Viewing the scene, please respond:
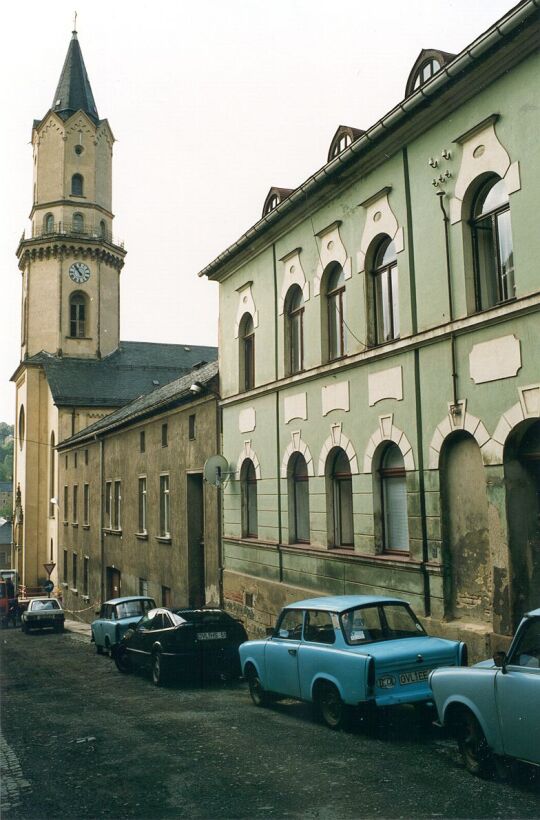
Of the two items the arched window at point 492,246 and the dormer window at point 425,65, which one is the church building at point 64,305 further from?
the arched window at point 492,246

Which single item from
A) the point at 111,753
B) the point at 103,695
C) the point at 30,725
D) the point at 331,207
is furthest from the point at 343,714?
the point at 331,207

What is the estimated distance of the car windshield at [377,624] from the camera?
364 inches

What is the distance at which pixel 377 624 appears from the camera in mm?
9375

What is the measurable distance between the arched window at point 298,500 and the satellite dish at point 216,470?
9.85 ft

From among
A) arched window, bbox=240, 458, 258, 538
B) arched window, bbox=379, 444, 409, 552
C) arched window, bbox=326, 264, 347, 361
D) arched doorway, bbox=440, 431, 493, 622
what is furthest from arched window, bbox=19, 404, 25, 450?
arched doorway, bbox=440, 431, 493, 622

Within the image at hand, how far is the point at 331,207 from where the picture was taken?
15.2m

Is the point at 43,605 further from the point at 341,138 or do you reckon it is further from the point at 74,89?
the point at 74,89

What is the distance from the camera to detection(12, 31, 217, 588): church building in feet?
169

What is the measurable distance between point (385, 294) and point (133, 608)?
10.6 m

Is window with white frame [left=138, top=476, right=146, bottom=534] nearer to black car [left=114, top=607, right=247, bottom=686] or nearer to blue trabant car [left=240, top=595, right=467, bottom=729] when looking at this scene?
black car [left=114, top=607, right=247, bottom=686]

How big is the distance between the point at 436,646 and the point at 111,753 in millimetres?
3874

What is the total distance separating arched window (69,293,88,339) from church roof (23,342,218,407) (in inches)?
81.1

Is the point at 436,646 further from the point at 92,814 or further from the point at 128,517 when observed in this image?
the point at 128,517

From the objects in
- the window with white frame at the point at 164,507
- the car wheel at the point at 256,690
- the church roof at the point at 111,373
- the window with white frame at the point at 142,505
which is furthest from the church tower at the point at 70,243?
the car wheel at the point at 256,690
